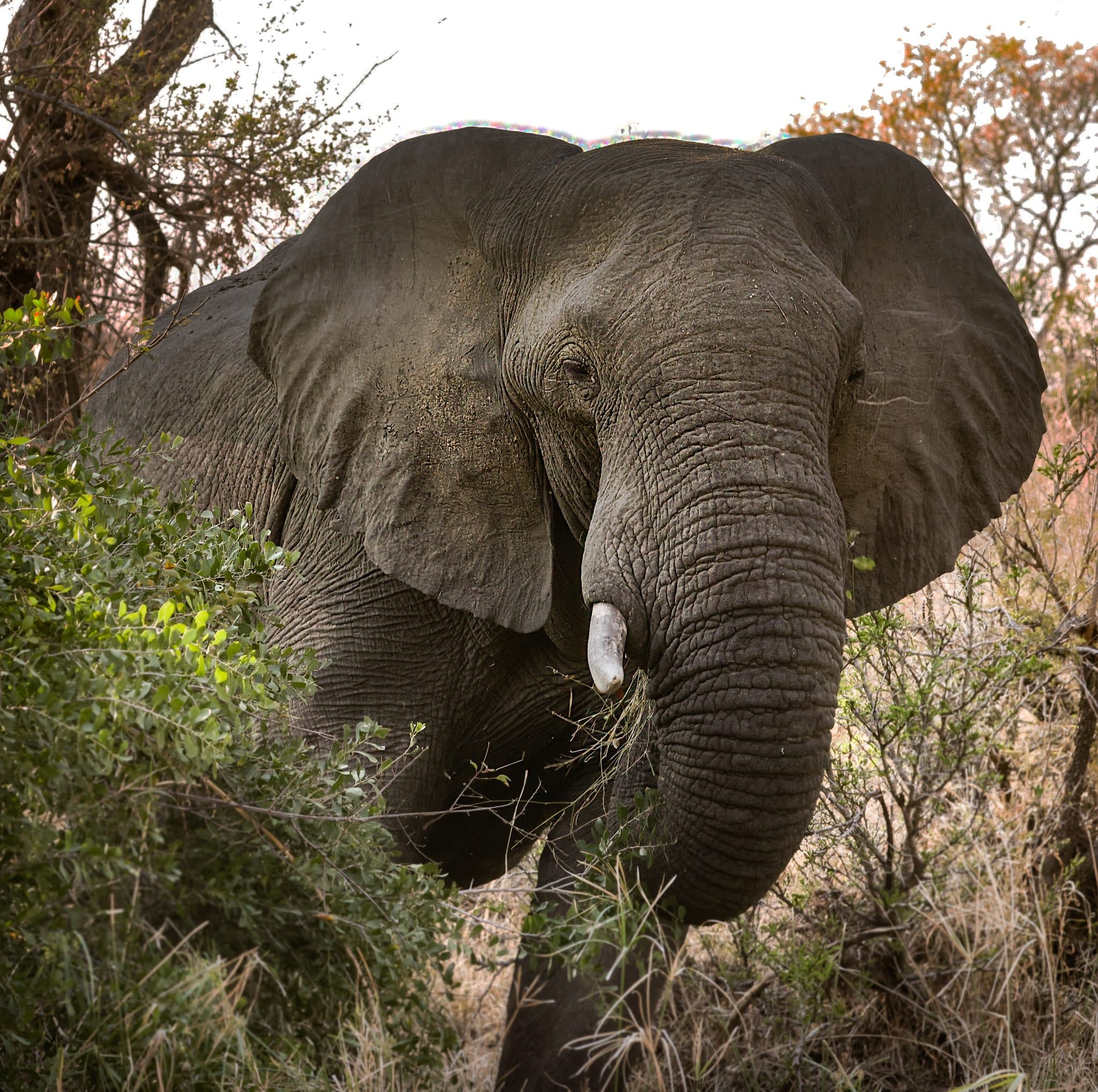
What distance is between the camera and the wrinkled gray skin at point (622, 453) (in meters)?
3.08

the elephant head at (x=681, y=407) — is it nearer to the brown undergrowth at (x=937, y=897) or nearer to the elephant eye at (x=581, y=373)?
the elephant eye at (x=581, y=373)

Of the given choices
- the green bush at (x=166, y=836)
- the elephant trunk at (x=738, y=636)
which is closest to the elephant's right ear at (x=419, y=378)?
the elephant trunk at (x=738, y=636)

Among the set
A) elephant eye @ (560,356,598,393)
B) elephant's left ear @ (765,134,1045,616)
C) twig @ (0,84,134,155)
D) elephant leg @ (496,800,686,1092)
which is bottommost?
elephant leg @ (496,800,686,1092)

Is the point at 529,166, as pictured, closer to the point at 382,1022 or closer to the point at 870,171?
the point at 870,171

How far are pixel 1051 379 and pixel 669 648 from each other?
263 inches

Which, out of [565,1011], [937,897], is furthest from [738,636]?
[937,897]

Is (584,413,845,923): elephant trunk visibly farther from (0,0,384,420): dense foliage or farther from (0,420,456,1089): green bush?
(0,0,384,420): dense foliage

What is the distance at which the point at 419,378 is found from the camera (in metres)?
3.78

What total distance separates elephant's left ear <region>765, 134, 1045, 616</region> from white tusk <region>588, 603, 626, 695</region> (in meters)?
0.94

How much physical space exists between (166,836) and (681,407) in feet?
4.48

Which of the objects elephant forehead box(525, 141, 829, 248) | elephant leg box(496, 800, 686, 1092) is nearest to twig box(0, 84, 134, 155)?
elephant forehead box(525, 141, 829, 248)

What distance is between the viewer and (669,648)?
122 inches

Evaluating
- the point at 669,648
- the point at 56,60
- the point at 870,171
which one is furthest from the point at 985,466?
the point at 56,60

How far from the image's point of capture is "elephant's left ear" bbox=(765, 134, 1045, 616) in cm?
388
